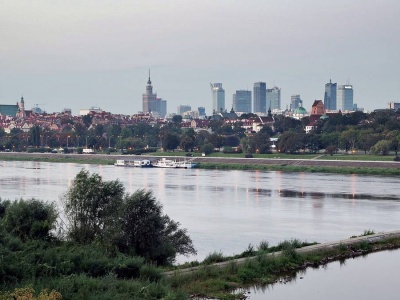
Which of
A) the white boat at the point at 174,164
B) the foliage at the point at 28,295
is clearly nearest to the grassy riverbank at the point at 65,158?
the white boat at the point at 174,164

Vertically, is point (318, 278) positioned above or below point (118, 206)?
below

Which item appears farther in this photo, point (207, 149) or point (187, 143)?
point (187, 143)

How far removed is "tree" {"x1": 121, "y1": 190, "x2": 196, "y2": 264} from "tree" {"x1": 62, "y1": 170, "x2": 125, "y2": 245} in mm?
232

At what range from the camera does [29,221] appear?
12.5 meters

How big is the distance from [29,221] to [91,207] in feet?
3.35

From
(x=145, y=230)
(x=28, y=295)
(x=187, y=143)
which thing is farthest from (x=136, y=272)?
(x=187, y=143)

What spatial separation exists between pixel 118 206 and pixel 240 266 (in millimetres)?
2141

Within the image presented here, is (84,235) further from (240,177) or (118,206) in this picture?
(240,177)

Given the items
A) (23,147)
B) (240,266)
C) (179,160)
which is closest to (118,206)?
(240,266)

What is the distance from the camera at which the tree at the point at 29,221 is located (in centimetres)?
1238

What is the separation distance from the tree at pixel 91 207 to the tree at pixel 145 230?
0.23m

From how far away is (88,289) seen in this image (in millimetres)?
9477

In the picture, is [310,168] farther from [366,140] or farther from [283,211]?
[283,211]

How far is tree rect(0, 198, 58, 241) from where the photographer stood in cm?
1238
